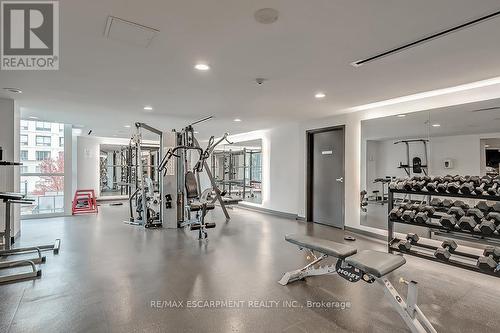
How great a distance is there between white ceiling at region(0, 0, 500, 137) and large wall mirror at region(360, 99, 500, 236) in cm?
56

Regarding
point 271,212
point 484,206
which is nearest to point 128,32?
point 484,206

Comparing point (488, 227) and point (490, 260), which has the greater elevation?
point (488, 227)

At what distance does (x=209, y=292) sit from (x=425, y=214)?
2695 mm

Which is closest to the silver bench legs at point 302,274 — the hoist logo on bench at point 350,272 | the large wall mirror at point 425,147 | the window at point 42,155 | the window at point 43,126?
the hoist logo on bench at point 350,272

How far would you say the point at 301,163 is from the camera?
6285 millimetres

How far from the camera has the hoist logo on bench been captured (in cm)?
223

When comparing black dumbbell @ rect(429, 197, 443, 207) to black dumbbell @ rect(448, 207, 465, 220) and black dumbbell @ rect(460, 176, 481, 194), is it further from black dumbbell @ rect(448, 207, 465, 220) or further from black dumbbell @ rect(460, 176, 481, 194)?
black dumbbell @ rect(460, 176, 481, 194)

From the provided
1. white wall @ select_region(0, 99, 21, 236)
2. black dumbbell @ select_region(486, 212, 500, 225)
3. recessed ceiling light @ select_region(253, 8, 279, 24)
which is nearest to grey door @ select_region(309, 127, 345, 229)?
black dumbbell @ select_region(486, 212, 500, 225)

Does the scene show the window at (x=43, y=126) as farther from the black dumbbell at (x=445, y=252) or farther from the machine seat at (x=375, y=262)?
the black dumbbell at (x=445, y=252)

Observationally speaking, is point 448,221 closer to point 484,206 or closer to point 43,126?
point 484,206

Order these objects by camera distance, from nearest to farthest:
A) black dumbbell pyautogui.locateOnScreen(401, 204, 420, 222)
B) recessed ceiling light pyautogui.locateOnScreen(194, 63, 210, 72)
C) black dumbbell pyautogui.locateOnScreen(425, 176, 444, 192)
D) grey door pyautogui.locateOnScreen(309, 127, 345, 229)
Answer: recessed ceiling light pyautogui.locateOnScreen(194, 63, 210, 72), black dumbbell pyautogui.locateOnScreen(425, 176, 444, 192), black dumbbell pyautogui.locateOnScreen(401, 204, 420, 222), grey door pyautogui.locateOnScreen(309, 127, 345, 229)

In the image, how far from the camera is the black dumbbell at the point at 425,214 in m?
3.28

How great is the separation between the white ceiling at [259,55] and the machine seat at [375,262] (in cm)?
177

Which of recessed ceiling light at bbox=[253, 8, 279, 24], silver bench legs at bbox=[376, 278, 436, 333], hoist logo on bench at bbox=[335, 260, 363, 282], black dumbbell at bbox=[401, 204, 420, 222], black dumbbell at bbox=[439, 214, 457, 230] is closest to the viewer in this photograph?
recessed ceiling light at bbox=[253, 8, 279, 24]
